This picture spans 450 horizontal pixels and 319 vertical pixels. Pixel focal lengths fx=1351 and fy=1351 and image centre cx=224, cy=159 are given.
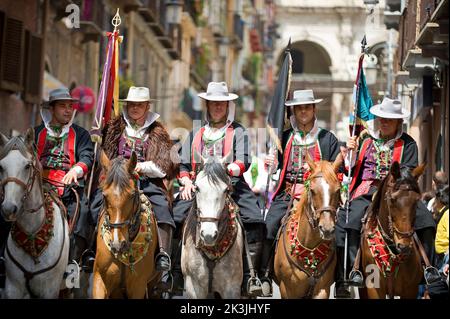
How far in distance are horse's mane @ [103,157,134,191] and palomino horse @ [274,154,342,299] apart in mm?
1758

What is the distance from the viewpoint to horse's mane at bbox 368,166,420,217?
12930 millimetres

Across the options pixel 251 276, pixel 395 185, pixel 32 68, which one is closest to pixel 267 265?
pixel 251 276

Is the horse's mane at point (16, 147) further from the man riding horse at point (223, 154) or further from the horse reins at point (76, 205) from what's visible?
the man riding horse at point (223, 154)

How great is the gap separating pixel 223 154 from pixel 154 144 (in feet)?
2.49

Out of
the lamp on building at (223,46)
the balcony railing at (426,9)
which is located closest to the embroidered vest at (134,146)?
the balcony railing at (426,9)

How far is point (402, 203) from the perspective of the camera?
12.9m

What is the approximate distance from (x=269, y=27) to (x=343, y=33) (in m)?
4.69

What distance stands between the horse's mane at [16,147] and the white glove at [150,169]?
158cm

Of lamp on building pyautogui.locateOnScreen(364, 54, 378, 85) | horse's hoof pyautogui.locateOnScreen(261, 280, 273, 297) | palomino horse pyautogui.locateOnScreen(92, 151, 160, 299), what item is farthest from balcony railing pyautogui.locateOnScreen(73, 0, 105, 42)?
palomino horse pyautogui.locateOnScreen(92, 151, 160, 299)

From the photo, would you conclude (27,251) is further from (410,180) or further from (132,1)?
(132,1)

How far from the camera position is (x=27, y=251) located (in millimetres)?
13070

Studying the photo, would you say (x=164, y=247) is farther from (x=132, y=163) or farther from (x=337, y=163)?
(x=337, y=163)

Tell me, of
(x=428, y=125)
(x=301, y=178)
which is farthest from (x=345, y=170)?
(x=428, y=125)

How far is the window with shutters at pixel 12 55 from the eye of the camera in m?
25.3
